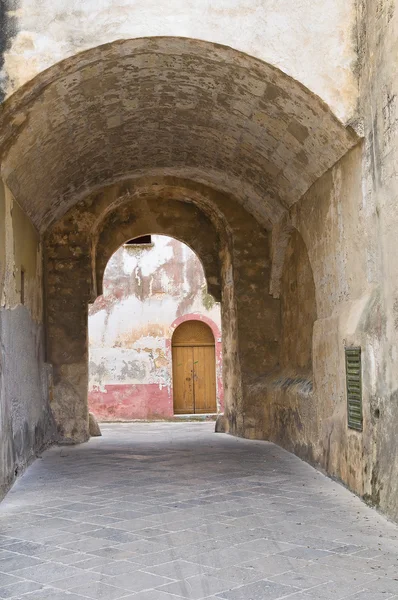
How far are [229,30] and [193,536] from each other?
11.2 ft

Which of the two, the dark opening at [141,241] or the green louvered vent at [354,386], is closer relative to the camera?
the green louvered vent at [354,386]

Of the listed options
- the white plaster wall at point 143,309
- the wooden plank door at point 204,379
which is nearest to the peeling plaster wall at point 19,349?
the white plaster wall at point 143,309

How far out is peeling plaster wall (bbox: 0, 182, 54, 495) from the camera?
5.90 m

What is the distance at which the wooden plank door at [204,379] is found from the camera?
17.8 m

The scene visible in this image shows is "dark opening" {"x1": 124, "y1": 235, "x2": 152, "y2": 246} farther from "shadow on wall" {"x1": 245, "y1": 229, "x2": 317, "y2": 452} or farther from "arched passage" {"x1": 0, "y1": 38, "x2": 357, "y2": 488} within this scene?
"shadow on wall" {"x1": 245, "y1": 229, "x2": 317, "y2": 452}

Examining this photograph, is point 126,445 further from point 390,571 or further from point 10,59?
point 390,571

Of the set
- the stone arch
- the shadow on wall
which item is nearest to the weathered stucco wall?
the stone arch

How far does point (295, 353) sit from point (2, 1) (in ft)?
16.8

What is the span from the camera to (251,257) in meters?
9.75

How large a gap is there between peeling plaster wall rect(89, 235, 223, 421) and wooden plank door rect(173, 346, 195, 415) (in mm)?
608

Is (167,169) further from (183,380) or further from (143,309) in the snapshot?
(183,380)

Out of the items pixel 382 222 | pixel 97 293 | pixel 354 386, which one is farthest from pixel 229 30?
pixel 97 293

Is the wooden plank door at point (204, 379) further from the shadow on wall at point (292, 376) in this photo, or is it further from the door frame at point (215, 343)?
the shadow on wall at point (292, 376)

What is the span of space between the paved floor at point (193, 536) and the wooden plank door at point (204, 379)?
35.1ft
